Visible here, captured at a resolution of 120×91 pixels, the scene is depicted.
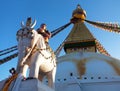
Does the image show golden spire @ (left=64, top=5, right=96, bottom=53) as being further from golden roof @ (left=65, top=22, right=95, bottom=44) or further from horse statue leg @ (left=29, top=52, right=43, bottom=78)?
horse statue leg @ (left=29, top=52, right=43, bottom=78)

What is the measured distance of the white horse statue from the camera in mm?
4855

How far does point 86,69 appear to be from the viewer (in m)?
14.4

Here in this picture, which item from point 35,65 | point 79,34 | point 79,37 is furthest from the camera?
point 79,34

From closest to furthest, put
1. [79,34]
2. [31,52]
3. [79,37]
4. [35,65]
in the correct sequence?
[35,65]
[31,52]
[79,37]
[79,34]

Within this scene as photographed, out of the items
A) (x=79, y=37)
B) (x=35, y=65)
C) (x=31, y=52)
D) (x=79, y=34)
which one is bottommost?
(x=35, y=65)

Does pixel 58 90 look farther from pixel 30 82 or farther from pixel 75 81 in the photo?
pixel 30 82

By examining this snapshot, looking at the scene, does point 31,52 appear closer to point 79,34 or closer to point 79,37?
point 79,37

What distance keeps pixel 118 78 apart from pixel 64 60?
3575mm

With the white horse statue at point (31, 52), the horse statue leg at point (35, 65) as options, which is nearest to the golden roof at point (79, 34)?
the white horse statue at point (31, 52)

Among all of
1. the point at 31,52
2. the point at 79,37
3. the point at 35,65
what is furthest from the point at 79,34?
the point at 35,65

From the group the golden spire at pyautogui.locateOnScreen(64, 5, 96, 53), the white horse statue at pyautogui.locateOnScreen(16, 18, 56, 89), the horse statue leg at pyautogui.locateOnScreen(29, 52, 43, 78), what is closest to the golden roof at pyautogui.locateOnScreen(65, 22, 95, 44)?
the golden spire at pyautogui.locateOnScreen(64, 5, 96, 53)

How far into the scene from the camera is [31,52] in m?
5.04

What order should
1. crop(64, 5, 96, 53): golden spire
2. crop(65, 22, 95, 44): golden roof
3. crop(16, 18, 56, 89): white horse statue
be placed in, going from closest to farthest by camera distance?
1. crop(16, 18, 56, 89): white horse statue
2. crop(64, 5, 96, 53): golden spire
3. crop(65, 22, 95, 44): golden roof

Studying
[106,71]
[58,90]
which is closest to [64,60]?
[106,71]
